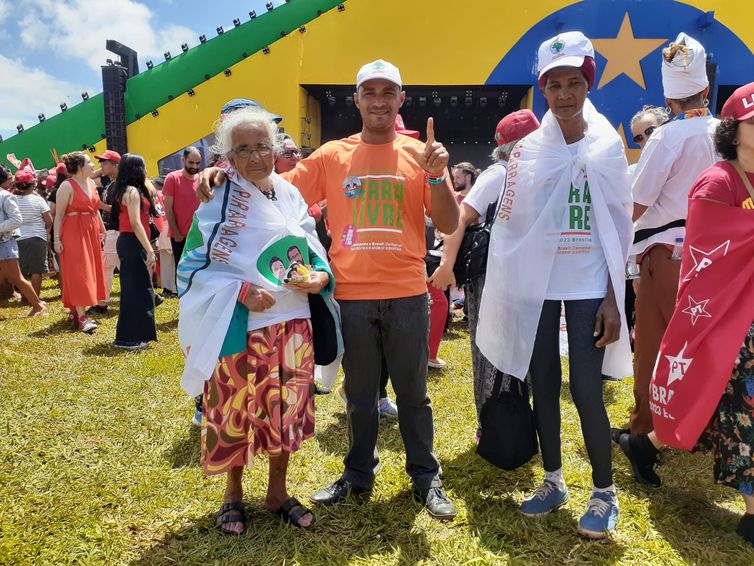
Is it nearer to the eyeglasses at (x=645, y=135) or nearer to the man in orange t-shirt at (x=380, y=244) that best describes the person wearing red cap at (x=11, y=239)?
the man in orange t-shirt at (x=380, y=244)

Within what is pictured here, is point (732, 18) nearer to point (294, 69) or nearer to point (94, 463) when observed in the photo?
point (294, 69)

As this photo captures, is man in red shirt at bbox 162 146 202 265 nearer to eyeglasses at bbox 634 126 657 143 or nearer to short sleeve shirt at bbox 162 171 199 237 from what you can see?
short sleeve shirt at bbox 162 171 199 237

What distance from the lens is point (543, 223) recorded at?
2467 millimetres

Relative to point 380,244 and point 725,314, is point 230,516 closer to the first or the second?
point 380,244

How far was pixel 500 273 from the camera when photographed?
2.63 meters

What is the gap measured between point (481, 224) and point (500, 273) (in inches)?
25.8

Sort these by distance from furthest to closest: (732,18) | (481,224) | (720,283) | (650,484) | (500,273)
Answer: (732,18), (481,224), (650,484), (500,273), (720,283)

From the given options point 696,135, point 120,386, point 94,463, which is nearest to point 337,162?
point 696,135

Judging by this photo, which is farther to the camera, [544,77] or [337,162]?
[337,162]

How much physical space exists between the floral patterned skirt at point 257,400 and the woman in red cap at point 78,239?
4859mm

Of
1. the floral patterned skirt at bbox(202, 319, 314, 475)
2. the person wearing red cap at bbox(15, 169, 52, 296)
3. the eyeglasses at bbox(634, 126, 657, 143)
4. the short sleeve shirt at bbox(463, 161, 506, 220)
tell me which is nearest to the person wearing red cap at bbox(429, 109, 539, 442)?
the short sleeve shirt at bbox(463, 161, 506, 220)

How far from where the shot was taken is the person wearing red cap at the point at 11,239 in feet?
22.7

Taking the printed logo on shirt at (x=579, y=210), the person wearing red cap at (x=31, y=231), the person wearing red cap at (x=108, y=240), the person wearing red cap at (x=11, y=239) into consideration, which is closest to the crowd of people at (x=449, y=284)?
the printed logo on shirt at (x=579, y=210)

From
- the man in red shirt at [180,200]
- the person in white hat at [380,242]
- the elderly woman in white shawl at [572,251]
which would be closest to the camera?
the elderly woman in white shawl at [572,251]
